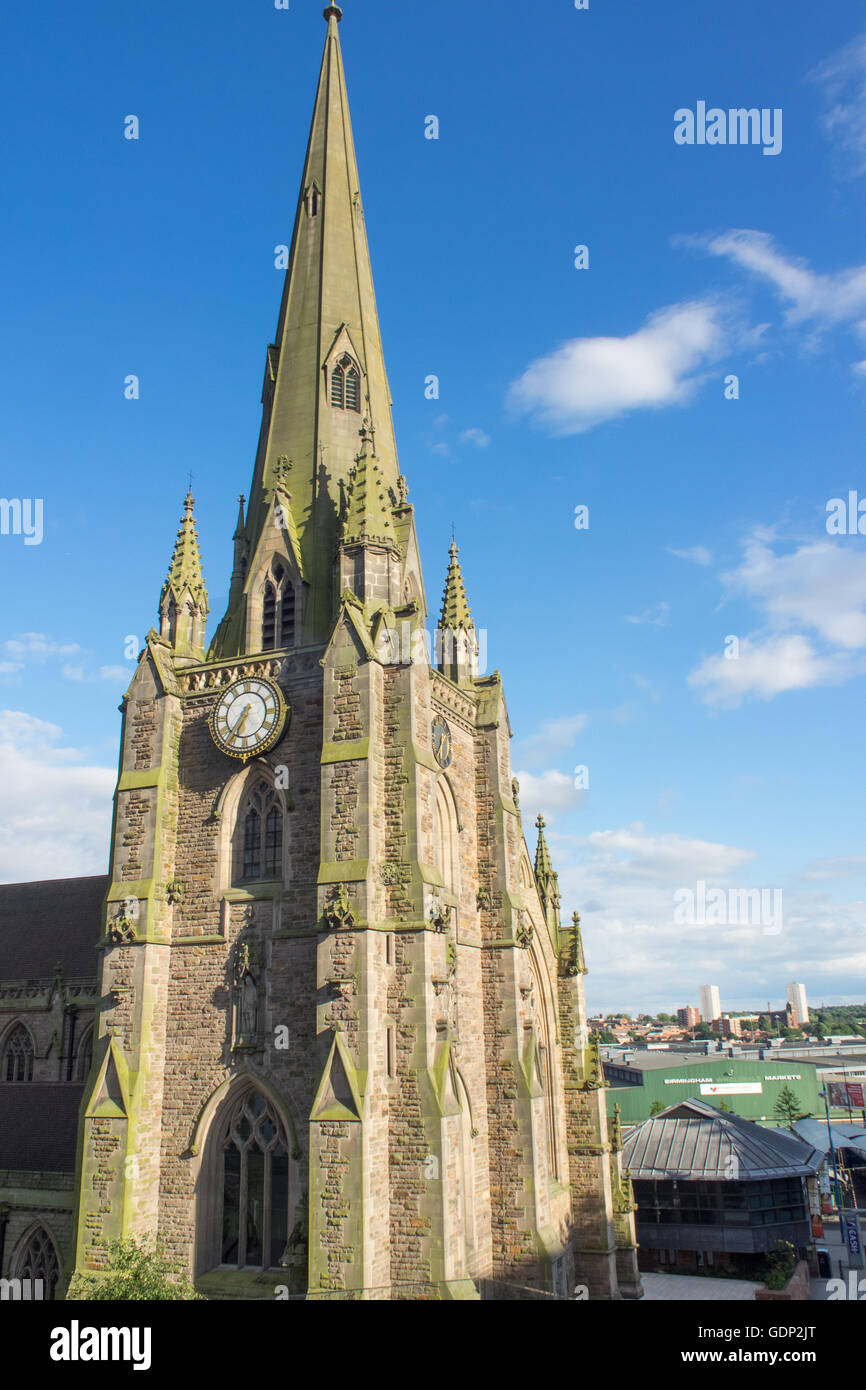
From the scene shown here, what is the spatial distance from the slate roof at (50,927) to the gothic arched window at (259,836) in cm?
1031

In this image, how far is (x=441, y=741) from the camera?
27516 mm

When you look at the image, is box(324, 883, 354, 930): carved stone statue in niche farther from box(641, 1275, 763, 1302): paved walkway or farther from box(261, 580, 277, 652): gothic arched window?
box(641, 1275, 763, 1302): paved walkway

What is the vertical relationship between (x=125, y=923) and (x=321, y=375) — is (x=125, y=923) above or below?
below

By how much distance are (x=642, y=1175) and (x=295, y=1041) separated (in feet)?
99.7

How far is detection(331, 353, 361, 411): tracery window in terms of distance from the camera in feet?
98.3

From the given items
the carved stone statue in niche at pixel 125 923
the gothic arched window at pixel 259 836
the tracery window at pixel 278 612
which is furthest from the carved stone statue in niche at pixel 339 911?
the tracery window at pixel 278 612

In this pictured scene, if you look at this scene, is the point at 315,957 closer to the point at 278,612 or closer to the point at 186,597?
the point at 278,612

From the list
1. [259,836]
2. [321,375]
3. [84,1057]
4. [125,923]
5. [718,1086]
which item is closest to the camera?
[125,923]

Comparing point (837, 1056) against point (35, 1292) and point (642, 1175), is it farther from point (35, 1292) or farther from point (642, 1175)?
point (35, 1292)

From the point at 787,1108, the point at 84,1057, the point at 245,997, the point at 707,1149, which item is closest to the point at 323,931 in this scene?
the point at 245,997

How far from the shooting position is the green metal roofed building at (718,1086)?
81.2 m

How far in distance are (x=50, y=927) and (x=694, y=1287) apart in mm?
29637

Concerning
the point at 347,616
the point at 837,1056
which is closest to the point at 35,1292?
the point at 347,616
